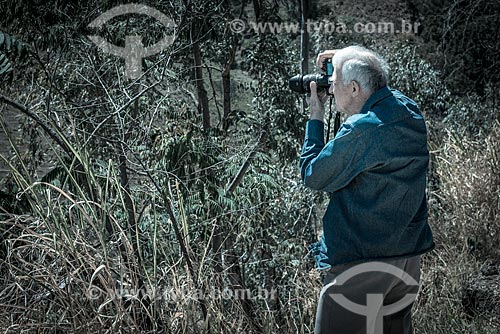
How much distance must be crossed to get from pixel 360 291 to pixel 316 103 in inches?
27.4

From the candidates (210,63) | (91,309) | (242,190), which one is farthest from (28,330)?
(210,63)

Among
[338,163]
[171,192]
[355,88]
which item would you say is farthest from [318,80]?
[171,192]

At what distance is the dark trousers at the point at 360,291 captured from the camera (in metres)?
2.62

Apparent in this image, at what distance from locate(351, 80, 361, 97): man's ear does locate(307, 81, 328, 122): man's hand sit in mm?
154

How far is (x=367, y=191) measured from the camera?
2.57 m

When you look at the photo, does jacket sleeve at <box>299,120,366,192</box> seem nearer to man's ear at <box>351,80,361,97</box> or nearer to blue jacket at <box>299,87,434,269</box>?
blue jacket at <box>299,87,434,269</box>

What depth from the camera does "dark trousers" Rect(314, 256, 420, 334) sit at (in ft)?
8.59

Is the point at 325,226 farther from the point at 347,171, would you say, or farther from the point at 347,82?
the point at 347,82

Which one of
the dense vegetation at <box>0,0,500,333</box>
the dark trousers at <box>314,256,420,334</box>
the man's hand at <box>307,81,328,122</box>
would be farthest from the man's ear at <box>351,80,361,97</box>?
the dense vegetation at <box>0,0,500,333</box>

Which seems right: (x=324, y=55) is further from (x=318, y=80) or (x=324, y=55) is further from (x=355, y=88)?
(x=355, y=88)

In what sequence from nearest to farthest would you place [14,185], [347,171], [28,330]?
[347,171], [28,330], [14,185]

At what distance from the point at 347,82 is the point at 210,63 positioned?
3.38 m

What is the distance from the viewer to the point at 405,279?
268cm

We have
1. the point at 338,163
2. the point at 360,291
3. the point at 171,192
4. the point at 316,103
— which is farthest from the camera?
the point at 171,192
